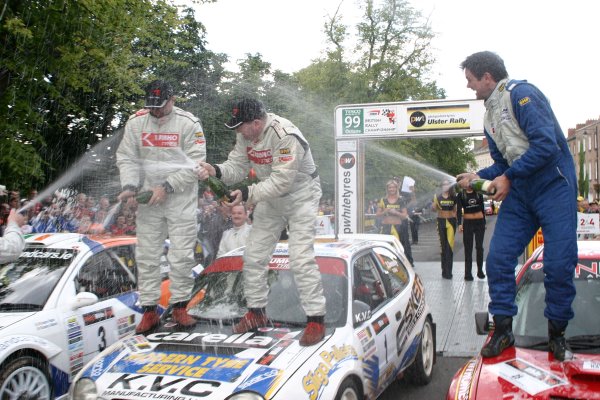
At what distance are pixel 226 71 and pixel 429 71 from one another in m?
12.8

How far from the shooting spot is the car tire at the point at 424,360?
17.9 ft

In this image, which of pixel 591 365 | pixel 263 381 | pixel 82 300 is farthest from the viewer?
pixel 82 300

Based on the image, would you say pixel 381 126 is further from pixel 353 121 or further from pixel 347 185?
pixel 347 185

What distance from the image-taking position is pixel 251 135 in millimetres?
4484

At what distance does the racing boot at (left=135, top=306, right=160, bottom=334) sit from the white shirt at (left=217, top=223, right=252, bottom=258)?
102 inches

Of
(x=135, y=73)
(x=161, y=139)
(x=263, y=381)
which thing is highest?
(x=135, y=73)

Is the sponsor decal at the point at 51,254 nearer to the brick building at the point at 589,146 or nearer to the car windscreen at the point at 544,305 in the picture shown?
the car windscreen at the point at 544,305

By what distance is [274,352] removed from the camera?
13.0 feet

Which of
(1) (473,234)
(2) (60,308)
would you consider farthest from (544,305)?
(1) (473,234)

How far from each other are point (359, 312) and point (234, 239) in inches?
129

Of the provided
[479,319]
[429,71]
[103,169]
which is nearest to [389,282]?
[479,319]

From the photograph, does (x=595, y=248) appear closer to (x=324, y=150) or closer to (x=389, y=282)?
(x=389, y=282)

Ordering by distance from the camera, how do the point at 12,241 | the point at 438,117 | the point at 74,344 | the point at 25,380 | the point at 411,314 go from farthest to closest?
the point at 438,117 < the point at 411,314 < the point at 74,344 < the point at 25,380 < the point at 12,241

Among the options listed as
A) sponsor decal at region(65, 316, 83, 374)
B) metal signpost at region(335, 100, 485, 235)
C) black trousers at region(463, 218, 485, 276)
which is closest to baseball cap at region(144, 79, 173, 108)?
sponsor decal at region(65, 316, 83, 374)
